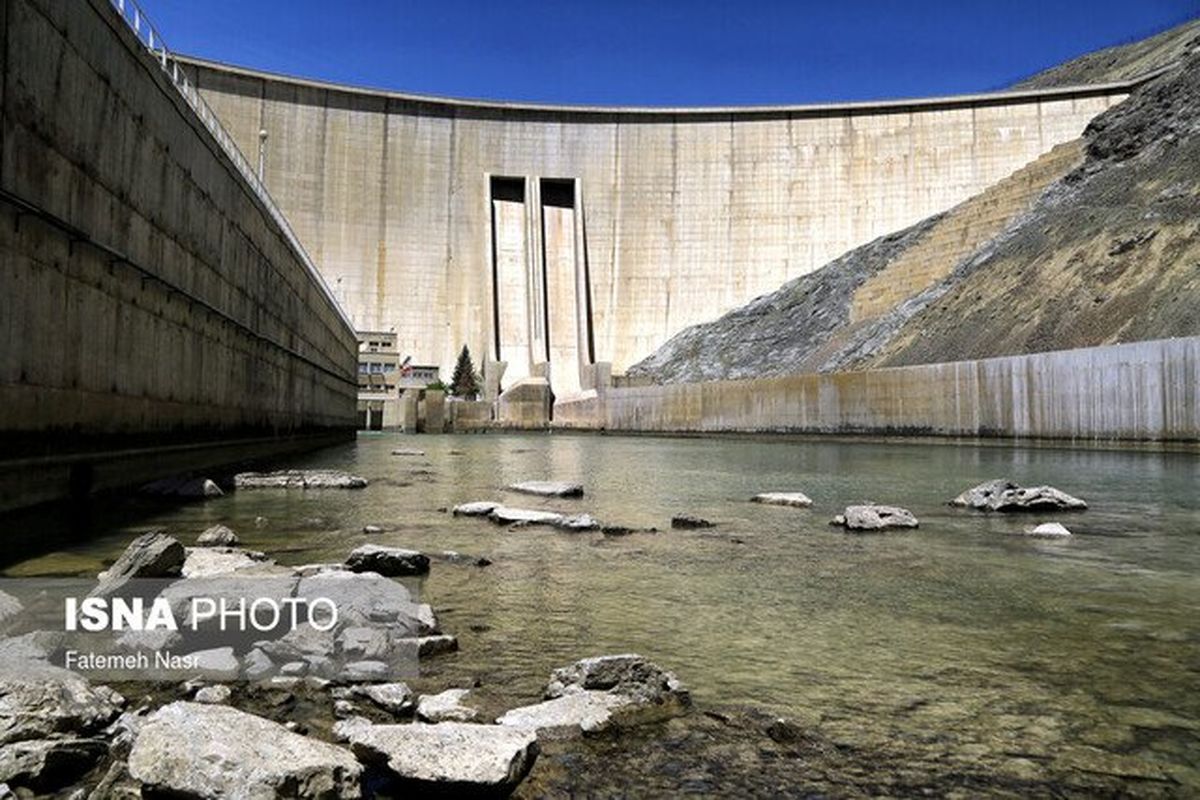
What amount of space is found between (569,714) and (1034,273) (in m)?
32.3

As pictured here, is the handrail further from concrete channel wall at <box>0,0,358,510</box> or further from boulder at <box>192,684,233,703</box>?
boulder at <box>192,684,233,703</box>

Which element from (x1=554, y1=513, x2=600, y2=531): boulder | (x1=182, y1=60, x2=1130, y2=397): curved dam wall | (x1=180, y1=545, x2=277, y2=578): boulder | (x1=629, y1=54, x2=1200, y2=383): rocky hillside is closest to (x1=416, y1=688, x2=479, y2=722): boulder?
(x1=180, y1=545, x2=277, y2=578): boulder

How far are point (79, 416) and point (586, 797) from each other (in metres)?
8.33

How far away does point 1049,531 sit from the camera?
7.11m

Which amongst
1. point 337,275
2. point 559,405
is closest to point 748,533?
point 559,405

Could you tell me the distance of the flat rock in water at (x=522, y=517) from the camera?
7.84 m

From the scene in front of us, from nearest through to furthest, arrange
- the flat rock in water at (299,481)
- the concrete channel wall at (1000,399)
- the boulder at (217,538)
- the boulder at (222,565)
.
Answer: the boulder at (222,565), the boulder at (217,538), the flat rock in water at (299,481), the concrete channel wall at (1000,399)

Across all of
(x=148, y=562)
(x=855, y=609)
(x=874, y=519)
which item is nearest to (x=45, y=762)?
(x=148, y=562)

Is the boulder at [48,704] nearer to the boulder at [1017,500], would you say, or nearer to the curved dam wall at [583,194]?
the boulder at [1017,500]

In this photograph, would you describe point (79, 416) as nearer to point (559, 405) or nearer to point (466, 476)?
point (466, 476)

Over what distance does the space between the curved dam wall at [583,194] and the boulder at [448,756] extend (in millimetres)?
52434

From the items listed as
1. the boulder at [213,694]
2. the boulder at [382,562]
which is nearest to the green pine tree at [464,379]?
the boulder at [382,562]

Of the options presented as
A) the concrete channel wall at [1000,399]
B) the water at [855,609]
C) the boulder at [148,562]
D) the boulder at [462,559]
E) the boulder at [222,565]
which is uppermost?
the concrete channel wall at [1000,399]

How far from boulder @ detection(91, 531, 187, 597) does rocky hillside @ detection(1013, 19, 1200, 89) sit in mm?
74360
